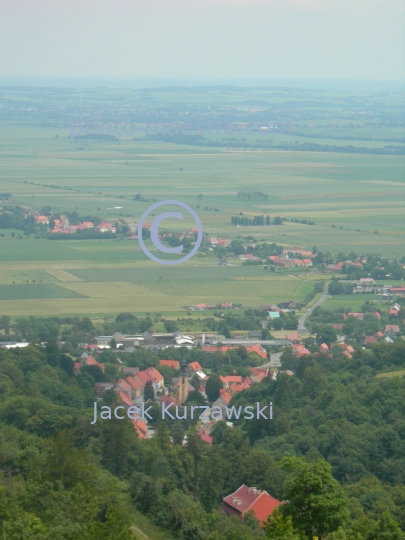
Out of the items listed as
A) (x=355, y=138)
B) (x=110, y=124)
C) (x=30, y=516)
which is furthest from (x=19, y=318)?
(x=355, y=138)

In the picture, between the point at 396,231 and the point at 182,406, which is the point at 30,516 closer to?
the point at 182,406

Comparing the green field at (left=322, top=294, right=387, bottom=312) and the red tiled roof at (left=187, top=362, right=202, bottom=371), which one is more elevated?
the red tiled roof at (left=187, top=362, right=202, bottom=371)

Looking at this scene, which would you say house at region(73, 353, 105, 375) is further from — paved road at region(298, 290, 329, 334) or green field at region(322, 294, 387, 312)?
green field at region(322, 294, 387, 312)

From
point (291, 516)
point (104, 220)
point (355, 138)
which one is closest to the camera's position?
point (291, 516)

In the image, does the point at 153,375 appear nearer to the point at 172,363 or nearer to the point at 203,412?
the point at 172,363

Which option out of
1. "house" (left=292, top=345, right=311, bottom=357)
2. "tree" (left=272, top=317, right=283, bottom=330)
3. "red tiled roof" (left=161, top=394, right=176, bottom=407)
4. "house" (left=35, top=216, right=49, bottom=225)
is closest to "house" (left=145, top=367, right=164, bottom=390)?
"red tiled roof" (left=161, top=394, right=176, bottom=407)

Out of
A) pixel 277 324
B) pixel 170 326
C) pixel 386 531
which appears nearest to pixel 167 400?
pixel 170 326
